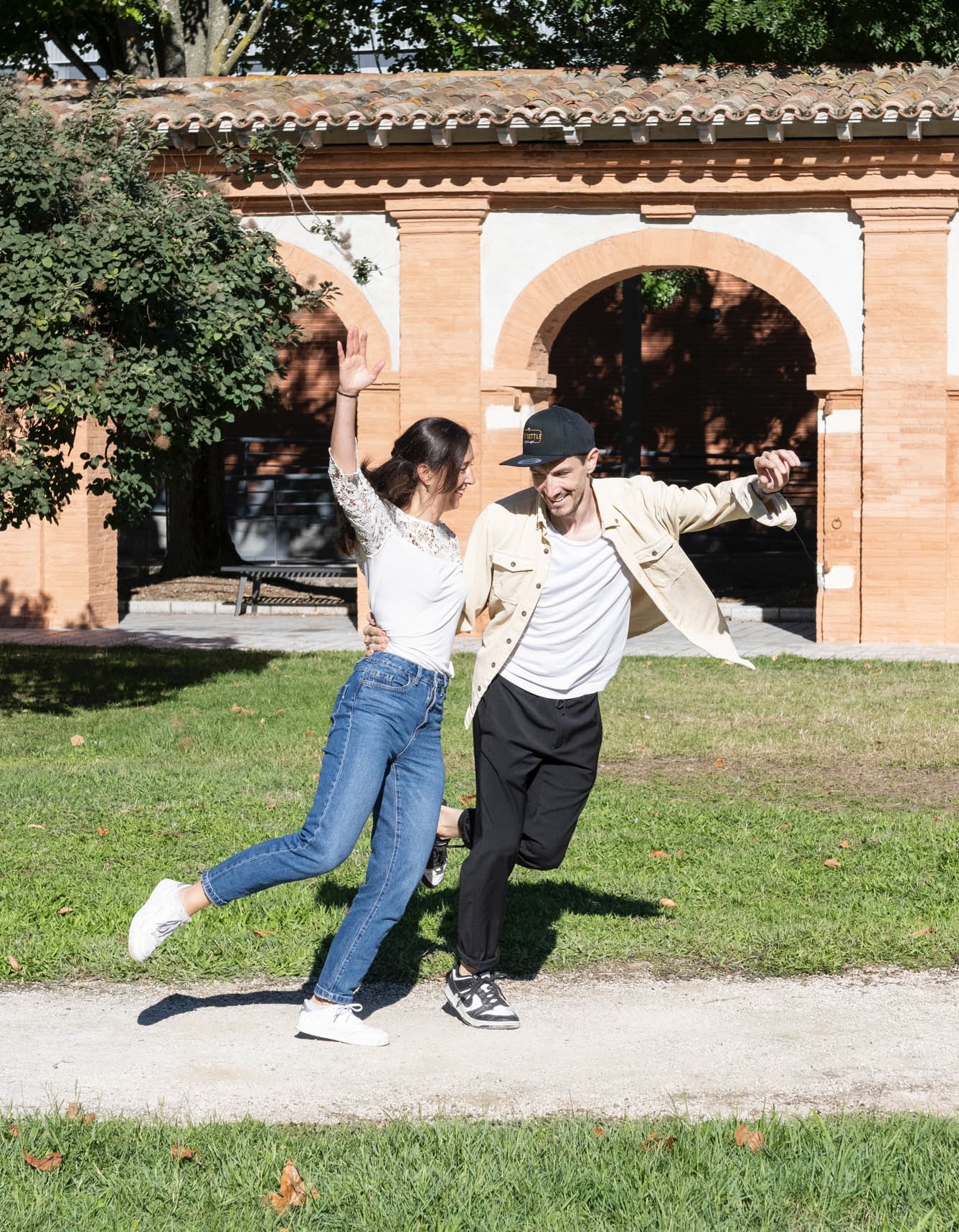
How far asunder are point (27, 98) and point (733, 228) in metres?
7.36

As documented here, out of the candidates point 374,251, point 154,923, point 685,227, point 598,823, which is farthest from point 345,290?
point 154,923

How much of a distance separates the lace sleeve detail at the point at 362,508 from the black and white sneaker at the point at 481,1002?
1329 millimetres

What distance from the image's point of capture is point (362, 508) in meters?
4.62

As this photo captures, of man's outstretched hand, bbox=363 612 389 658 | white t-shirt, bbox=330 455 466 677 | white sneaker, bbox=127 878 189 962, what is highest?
white t-shirt, bbox=330 455 466 677

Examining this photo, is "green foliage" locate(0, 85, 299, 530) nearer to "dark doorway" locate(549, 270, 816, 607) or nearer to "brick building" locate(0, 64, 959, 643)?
"brick building" locate(0, 64, 959, 643)

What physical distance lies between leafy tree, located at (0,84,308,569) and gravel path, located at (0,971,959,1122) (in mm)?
5709

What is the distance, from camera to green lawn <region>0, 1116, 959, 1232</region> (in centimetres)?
350

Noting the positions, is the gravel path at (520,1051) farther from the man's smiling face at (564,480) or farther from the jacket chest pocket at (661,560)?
the man's smiling face at (564,480)

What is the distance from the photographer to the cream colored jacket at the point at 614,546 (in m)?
4.98

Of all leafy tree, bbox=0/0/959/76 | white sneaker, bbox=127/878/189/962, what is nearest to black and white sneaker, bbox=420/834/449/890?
white sneaker, bbox=127/878/189/962

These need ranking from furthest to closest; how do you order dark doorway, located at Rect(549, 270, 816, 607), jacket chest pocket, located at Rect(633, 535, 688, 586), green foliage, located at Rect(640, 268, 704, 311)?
1. dark doorway, located at Rect(549, 270, 816, 607)
2. green foliage, located at Rect(640, 268, 704, 311)
3. jacket chest pocket, located at Rect(633, 535, 688, 586)

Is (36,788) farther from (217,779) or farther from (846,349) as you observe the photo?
(846,349)

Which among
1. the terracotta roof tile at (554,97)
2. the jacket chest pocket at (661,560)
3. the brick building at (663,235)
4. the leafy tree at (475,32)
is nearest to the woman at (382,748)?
the jacket chest pocket at (661,560)

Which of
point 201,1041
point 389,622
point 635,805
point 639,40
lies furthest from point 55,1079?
point 639,40
